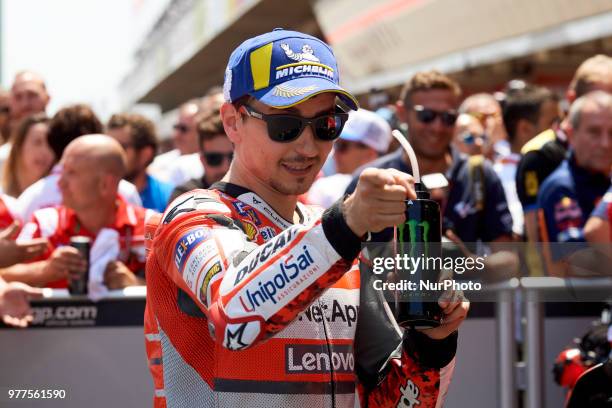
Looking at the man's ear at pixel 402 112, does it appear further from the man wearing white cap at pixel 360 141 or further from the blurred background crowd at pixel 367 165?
the man wearing white cap at pixel 360 141

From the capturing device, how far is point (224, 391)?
7.59 ft

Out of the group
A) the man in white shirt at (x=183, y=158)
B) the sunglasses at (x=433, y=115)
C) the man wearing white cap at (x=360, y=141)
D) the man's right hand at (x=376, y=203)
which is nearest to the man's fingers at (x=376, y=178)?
the man's right hand at (x=376, y=203)

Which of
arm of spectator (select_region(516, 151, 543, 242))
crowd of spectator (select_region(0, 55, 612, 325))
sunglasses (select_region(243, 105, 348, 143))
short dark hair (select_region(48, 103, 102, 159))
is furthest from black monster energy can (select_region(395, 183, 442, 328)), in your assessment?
short dark hair (select_region(48, 103, 102, 159))

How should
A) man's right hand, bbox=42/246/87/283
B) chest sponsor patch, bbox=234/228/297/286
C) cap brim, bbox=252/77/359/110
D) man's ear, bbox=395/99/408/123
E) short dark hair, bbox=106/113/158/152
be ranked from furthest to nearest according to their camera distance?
short dark hair, bbox=106/113/158/152 < man's ear, bbox=395/99/408/123 < man's right hand, bbox=42/246/87/283 < cap brim, bbox=252/77/359/110 < chest sponsor patch, bbox=234/228/297/286

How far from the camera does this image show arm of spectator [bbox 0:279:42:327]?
167 inches

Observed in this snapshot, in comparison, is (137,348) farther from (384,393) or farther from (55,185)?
(384,393)

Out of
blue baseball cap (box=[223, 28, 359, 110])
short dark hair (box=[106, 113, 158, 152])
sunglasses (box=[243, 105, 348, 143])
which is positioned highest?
short dark hair (box=[106, 113, 158, 152])

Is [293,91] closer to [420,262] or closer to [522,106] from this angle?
[420,262]

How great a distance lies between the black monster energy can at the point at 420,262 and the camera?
2039 millimetres

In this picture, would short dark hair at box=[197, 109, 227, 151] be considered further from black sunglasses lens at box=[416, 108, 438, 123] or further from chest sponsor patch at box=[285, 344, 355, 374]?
chest sponsor patch at box=[285, 344, 355, 374]

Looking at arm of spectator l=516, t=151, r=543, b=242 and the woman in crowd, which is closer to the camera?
arm of spectator l=516, t=151, r=543, b=242

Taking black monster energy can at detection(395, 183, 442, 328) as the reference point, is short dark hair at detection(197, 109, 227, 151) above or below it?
above

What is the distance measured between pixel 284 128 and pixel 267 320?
550 millimetres

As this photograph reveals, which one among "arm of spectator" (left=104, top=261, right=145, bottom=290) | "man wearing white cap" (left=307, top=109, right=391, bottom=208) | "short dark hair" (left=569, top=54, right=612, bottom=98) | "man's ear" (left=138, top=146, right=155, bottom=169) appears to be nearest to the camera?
"arm of spectator" (left=104, top=261, right=145, bottom=290)
